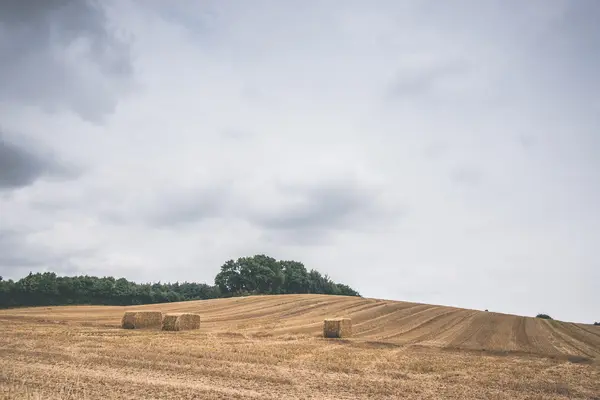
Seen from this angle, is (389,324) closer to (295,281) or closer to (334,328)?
(334,328)

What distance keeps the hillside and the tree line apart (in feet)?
115

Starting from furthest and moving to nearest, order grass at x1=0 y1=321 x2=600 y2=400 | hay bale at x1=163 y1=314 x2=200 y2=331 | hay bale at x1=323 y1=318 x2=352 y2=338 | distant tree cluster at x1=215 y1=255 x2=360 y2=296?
distant tree cluster at x1=215 y1=255 x2=360 y2=296 → hay bale at x1=163 y1=314 x2=200 y2=331 → hay bale at x1=323 y1=318 x2=352 y2=338 → grass at x1=0 y1=321 x2=600 y2=400

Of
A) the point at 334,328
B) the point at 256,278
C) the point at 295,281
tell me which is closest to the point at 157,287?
the point at 256,278

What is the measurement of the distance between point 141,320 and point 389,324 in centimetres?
2001

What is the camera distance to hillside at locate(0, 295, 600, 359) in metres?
28.9

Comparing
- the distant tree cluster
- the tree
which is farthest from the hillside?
the tree

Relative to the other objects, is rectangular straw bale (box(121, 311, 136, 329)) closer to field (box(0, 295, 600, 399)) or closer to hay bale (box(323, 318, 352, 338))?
field (box(0, 295, 600, 399))

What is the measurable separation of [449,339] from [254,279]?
76.3 meters

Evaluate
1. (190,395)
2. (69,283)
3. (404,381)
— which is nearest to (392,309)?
(404,381)

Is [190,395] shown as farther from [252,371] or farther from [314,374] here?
[314,374]

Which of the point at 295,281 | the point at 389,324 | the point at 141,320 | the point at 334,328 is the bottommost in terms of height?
the point at 389,324

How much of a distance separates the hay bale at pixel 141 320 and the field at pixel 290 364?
130 centimetres

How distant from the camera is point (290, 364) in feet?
58.6

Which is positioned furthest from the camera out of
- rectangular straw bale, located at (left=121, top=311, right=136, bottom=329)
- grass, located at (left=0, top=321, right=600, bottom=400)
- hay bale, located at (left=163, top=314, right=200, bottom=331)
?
rectangular straw bale, located at (left=121, top=311, right=136, bottom=329)
